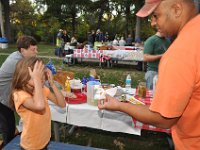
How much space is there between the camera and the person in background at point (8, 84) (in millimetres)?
3160

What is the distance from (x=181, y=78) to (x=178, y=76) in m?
0.02

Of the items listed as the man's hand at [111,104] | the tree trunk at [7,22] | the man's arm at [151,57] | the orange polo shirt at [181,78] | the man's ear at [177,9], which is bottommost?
the man's hand at [111,104]

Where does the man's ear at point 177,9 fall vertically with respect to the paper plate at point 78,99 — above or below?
above

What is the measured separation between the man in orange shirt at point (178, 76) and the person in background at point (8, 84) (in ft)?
6.91

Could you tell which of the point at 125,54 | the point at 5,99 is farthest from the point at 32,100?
the point at 125,54

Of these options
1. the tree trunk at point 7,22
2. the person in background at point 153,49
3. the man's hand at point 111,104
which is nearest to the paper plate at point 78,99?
the person in background at point 153,49

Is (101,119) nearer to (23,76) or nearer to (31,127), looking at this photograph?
(31,127)

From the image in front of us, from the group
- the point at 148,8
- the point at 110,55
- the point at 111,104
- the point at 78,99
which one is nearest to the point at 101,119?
the point at 78,99

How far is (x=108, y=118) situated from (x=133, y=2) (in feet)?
86.3

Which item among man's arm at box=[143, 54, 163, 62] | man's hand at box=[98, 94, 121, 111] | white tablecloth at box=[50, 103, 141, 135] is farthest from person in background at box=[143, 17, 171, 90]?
man's hand at box=[98, 94, 121, 111]

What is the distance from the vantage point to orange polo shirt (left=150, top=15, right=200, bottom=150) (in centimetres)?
115

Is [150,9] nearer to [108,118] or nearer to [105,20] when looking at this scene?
[108,118]

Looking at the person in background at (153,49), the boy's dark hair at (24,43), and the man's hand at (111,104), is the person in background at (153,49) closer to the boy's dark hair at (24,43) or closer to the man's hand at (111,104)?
the boy's dark hair at (24,43)

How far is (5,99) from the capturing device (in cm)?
320
